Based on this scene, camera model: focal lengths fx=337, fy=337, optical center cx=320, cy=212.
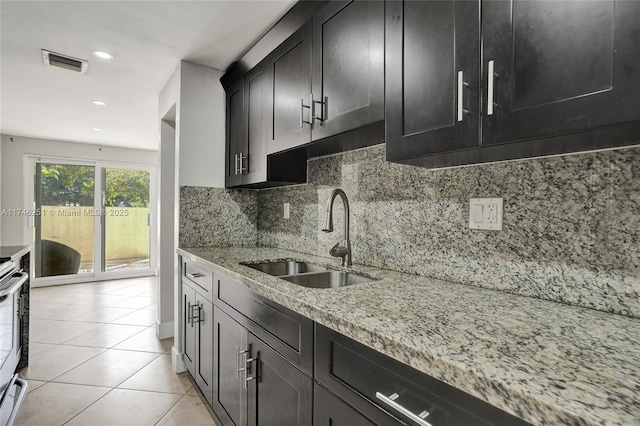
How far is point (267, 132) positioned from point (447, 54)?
1319 millimetres

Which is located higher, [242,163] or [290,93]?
[290,93]

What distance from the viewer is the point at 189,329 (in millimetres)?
2359

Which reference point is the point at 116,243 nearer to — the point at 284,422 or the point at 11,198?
the point at 11,198

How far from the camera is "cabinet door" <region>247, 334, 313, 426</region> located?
1071mm

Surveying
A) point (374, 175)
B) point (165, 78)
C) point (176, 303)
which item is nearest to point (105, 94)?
point (165, 78)

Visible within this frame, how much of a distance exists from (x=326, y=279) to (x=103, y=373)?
2.07m

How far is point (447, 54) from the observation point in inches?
40.7

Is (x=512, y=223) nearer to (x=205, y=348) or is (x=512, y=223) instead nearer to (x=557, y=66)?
(x=557, y=66)

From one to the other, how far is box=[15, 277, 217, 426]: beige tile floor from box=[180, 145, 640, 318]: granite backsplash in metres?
1.44

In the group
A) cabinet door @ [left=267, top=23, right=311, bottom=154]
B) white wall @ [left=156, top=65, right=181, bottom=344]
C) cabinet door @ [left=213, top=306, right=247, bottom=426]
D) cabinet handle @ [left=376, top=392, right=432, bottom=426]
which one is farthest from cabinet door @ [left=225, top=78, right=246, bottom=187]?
cabinet handle @ [left=376, top=392, right=432, bottom=426]

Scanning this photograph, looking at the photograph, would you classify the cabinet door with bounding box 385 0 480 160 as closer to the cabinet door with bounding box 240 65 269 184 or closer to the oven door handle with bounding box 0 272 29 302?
the cabinet door with bounding box 240 65 269 184

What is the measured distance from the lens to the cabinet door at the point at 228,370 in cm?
153

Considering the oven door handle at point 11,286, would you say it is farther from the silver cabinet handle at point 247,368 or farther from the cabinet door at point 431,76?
the cabinet door at point 431,76

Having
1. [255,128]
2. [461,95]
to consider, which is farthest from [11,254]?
[461,95]
